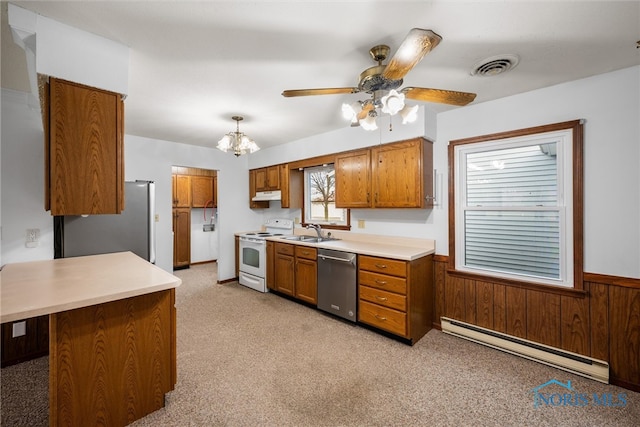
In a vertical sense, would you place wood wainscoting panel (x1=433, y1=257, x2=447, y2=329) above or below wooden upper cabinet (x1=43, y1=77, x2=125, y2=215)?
below

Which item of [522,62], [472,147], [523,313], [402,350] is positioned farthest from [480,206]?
[402,350]

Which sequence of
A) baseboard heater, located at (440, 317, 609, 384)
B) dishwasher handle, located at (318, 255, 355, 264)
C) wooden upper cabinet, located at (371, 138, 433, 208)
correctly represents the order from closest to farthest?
baseboard heater, located at (440, 317, 609, 384), wooden upper cabinet, located at (371, 138, 433, 208), dishwasher handle, located at (318, 255, 355, 264)

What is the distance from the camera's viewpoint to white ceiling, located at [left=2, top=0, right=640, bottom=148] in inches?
57.1

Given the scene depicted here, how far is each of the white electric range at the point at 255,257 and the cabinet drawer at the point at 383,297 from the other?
1.87 meters

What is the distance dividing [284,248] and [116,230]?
6.48 ft

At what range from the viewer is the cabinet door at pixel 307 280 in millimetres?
3516

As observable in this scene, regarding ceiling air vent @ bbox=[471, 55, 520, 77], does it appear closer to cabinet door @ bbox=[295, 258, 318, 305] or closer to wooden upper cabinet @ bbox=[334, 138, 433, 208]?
wooden upper cabinet @ bbox=[334, 138, 433, 208]

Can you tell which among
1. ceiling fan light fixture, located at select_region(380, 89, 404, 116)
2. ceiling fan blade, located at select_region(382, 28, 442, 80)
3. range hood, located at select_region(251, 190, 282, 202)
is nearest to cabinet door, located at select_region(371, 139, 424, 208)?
ceiling fan light fixture, located at select_region(380, 89, 404, 116)

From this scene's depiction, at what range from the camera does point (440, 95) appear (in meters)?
1.83

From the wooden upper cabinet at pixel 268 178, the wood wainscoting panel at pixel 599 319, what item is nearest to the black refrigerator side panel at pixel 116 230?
the wooden upper cabinet at pixel 268 178

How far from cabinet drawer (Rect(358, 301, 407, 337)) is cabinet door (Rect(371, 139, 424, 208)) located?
1.11 meters

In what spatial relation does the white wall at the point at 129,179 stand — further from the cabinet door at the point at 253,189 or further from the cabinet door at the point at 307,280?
the cabinet door at the point at 307,280

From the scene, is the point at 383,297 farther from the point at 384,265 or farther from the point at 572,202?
the point at 572,202

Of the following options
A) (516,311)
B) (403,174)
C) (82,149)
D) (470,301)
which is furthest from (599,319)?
(82,149)
